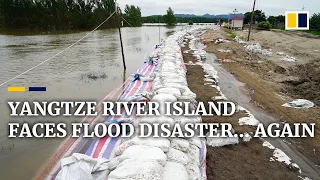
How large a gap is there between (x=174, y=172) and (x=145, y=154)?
309 millimetres

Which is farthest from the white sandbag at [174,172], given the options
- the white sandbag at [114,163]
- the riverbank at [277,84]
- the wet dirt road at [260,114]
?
the riverbank at [277,84]

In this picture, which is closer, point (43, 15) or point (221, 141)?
point (221, 141)

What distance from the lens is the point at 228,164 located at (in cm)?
315

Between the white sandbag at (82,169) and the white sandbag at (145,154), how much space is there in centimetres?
27

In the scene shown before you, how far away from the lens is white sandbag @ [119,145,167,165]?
7.21 ft

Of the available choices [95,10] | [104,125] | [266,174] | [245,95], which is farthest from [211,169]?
[95,10]

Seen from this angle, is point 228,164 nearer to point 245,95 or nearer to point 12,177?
point 12,177

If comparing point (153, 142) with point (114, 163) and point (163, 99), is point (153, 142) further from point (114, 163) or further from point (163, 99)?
point (163, 99)

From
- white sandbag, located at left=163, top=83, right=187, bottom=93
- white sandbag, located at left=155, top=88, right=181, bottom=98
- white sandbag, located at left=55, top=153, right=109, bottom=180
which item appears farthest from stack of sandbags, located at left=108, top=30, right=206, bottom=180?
white sandbag, located at left=163, top=83, right=187, bottom=93

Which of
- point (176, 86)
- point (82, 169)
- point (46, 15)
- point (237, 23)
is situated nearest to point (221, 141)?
point (176, 86)

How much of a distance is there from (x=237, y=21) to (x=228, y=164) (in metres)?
31.2

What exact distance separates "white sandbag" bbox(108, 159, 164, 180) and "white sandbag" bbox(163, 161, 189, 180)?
0.07 meters

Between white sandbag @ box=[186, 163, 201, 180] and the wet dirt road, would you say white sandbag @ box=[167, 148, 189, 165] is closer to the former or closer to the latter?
white sandbag @ box=[186, 163, 201, 180]

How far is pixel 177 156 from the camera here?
243cm
